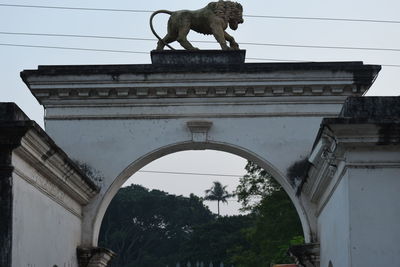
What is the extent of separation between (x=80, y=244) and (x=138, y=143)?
1831 mm

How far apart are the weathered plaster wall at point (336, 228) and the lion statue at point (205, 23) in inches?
138

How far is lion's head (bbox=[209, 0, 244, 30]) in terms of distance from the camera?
1465 cm

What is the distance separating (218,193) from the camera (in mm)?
92250

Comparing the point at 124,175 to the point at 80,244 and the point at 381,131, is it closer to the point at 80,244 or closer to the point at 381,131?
the point at 80,244

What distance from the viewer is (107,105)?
1426 centimetres

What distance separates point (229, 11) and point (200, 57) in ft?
3.20

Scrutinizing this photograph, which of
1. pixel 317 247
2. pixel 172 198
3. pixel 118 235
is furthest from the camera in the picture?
pixel 172 198

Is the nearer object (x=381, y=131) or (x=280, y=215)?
(x=381, y=131)

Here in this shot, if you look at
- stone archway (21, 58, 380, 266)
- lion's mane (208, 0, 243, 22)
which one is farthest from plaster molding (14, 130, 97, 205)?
lion's mane (208, 0, 243, 22)

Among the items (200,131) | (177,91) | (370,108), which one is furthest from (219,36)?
(370,108)

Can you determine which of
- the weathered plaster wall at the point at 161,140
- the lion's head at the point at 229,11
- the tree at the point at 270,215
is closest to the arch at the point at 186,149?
the weathered plaster wall at the point at 161,140

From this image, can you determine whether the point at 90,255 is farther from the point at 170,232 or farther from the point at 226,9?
the point at 170,232

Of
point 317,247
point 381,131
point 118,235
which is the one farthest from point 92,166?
point 118,235

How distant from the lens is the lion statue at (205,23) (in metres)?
14.6
